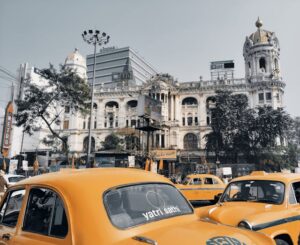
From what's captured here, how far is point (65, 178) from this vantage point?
282 cm

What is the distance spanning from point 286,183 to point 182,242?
3.66 meters

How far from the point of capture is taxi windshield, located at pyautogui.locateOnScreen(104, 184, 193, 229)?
8.36 ft

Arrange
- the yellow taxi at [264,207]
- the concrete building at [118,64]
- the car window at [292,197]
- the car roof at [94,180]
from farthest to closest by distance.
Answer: the concrete building at [118,64] < the car window at [292,197] < the yellow taxi at [264,207] < the car roof at [94,180]

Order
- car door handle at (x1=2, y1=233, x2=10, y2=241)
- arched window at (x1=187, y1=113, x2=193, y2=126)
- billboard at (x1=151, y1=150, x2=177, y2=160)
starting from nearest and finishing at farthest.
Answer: car door handle at (x1=2, y1=233, x2=10, y2=241) → billboard at (x1=151, y1=150, x2=177, y2=160) → arched window at (x1=187, y1=113, x2=193, y2=126)

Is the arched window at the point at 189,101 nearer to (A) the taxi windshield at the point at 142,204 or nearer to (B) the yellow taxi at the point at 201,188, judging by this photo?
(B) the yellow taxi at the point at 201,188

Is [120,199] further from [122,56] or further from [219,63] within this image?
[122,56]

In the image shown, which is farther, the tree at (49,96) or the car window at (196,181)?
the tree at (49,96)

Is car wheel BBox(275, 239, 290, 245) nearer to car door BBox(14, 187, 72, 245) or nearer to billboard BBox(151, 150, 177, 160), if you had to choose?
car door BBox(14, 187, 72, 245)

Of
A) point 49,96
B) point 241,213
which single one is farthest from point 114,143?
point 241,213

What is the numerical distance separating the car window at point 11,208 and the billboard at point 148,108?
20220mm

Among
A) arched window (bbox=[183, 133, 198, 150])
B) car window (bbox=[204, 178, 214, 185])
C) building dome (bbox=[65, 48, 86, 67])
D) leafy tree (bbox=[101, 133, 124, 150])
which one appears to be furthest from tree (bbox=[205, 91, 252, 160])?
building dome (bbox=[65, 48, 86, 67])

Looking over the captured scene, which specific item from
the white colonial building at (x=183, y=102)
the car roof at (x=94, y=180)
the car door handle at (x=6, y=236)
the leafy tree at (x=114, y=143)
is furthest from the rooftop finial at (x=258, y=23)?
the car door handle at (x=6, y=236)

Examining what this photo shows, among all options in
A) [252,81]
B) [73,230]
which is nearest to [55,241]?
[73,230]

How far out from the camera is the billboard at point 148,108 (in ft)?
79.0
